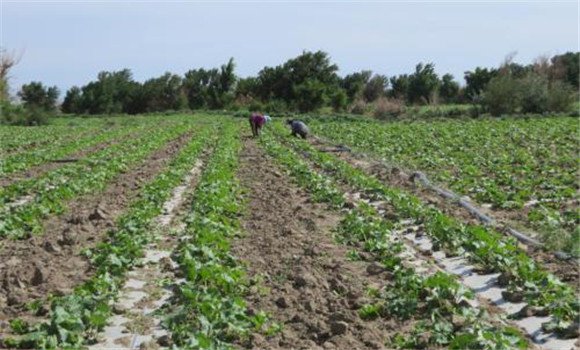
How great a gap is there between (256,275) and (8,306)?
235cm

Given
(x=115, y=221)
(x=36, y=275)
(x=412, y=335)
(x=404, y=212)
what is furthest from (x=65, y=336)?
(x=404, y=212)

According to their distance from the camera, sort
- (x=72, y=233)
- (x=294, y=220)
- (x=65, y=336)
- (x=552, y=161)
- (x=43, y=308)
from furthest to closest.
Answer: (x=552, y=161)
(x=294, y=220)
(x=72, y=233)
(x=43, y=308)
(x=65, y=336)

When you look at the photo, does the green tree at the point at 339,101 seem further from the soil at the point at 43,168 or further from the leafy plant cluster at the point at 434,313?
the leafy plant cluster at the point at 434,313

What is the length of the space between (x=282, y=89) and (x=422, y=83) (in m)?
13.5

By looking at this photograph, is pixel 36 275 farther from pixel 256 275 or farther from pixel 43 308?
pixel 256 275

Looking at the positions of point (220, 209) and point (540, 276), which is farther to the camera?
point (220, 209)

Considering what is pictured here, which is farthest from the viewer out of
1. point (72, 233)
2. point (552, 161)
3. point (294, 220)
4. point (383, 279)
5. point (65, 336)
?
point (552, 161)

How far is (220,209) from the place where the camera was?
10203 millimetres

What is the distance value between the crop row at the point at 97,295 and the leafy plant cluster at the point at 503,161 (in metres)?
4.87

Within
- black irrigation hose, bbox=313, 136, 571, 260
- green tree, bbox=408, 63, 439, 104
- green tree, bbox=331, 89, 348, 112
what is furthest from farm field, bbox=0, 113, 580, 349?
green tree, bbox=408, 63, 439, 104

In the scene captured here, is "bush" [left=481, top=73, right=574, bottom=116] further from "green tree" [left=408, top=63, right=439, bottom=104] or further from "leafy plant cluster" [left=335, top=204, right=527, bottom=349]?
"leafy plant cluster" [left=335, top=204, right=527, bottom=349]

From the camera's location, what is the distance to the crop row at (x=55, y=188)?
9.55 m

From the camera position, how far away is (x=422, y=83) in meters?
62.0

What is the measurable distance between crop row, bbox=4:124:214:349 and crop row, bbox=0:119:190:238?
1.24 m
